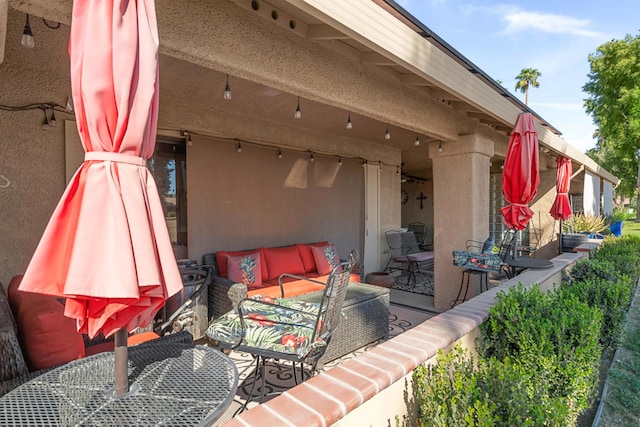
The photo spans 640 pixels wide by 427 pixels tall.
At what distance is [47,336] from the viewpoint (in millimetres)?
1905

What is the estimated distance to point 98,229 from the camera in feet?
3.36

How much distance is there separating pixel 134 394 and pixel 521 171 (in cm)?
413

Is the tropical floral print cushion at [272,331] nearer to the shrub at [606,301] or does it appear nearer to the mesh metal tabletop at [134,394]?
the mesh metal tabletop at [134,394]

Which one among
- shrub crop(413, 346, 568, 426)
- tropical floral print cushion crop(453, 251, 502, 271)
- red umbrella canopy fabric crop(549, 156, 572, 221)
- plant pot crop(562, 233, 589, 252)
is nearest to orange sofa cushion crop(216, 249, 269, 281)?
tropical floral print cushion crop(453, 251, 502, 271)

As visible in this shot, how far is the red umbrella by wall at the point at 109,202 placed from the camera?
1011 millimetres

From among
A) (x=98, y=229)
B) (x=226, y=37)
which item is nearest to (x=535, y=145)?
(x=226, y=37)

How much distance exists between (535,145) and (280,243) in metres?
3.72

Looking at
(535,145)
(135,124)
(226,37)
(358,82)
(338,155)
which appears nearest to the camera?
(135,124)

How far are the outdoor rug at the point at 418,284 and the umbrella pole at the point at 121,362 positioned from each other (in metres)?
5.15

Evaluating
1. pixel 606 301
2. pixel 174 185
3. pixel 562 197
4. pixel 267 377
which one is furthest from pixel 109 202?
pixel 562 197

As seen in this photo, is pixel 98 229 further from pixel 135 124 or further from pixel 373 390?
pixel 373 390

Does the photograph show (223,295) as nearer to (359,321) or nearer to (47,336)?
(359,321)

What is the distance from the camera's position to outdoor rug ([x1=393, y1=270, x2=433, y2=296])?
5.90 metres

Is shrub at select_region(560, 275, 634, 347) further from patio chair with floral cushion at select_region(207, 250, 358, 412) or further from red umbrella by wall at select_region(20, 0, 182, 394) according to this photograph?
red umbrella by wall at select_region(20, 0, 182, 394)
